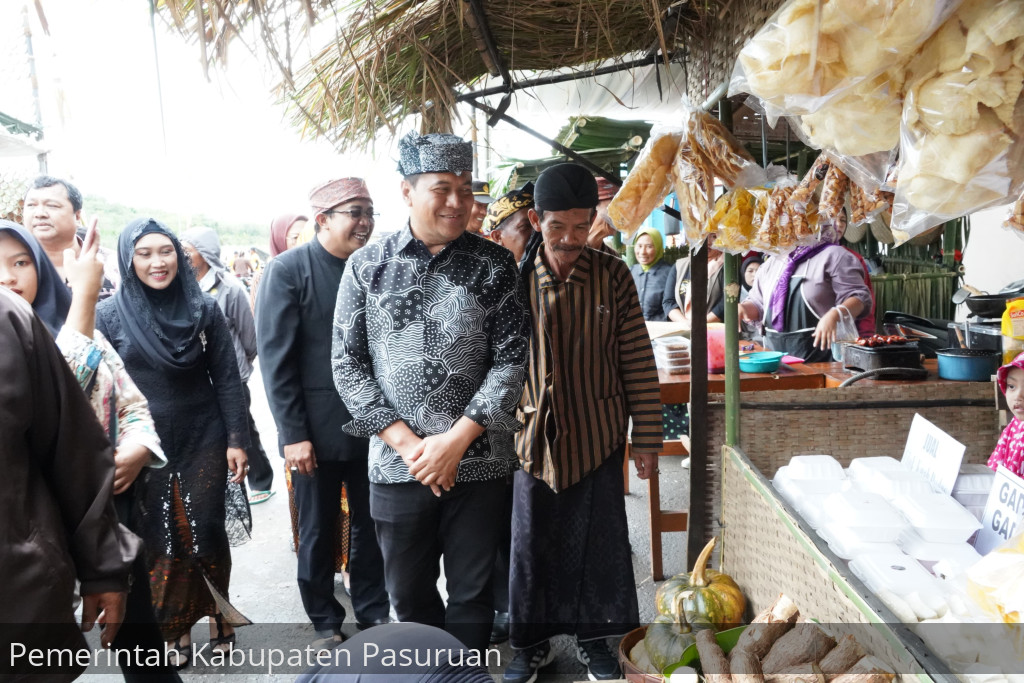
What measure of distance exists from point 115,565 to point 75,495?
193 millimetres

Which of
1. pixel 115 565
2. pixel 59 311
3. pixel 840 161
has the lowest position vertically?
pixel 115 565

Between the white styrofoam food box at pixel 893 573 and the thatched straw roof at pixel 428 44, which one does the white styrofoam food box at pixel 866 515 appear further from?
the thatched straw roof at pixel 428 44

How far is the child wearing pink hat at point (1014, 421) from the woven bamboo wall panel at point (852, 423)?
33 centimetres

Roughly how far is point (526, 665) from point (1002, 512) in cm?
173

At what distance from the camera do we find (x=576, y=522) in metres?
2.62

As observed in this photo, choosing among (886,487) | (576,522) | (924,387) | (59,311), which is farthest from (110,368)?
(924,387)

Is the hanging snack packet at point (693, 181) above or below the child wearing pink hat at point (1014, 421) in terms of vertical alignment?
above

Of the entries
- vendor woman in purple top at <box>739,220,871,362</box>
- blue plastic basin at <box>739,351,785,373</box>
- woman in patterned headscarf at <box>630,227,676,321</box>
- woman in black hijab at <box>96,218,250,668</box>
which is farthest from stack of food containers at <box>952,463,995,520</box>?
woman in patterned headscarf at <box>630,227,676,321</box>

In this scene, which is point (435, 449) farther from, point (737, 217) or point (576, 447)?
point (737, 217)

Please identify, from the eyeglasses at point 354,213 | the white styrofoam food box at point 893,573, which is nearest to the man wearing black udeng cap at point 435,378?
the eyeglasses at point 354,213

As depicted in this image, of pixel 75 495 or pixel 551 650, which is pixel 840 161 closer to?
pixel 75 495

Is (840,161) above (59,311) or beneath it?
above

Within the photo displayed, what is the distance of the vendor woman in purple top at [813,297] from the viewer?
3.98 meters

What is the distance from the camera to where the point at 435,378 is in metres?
2.12
